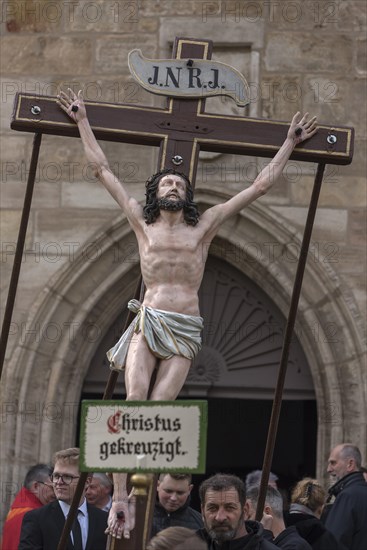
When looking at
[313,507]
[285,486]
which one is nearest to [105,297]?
[285,486]

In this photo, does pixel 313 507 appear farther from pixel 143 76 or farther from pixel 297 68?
pixel 297 68

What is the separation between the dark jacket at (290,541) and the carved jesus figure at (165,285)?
3.05 ft

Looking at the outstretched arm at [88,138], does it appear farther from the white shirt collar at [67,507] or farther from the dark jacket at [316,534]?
the dark jacket at [316,534]

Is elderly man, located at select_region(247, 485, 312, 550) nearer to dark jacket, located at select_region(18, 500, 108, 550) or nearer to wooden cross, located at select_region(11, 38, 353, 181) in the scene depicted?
dark jacket, located at select_region(18, 500, 108, 550)

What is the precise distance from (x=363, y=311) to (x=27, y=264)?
277 cm

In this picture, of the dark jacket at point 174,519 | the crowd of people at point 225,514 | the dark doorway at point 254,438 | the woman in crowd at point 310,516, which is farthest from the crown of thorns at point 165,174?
A: the dark doorway at point 254,438

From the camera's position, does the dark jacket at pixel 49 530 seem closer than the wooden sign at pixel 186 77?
No

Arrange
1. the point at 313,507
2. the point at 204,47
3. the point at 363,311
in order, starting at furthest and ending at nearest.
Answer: the point at 363,311 → the point at 313,507 → the point at 204,47

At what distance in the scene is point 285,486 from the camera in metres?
16.8

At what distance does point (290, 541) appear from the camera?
337 inches

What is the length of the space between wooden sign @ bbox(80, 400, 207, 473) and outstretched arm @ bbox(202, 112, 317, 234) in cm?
171

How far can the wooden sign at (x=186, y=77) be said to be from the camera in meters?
8.93

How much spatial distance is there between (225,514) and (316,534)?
1.22m

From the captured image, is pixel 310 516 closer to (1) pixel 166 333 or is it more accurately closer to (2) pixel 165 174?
(1) pixel 166 333
